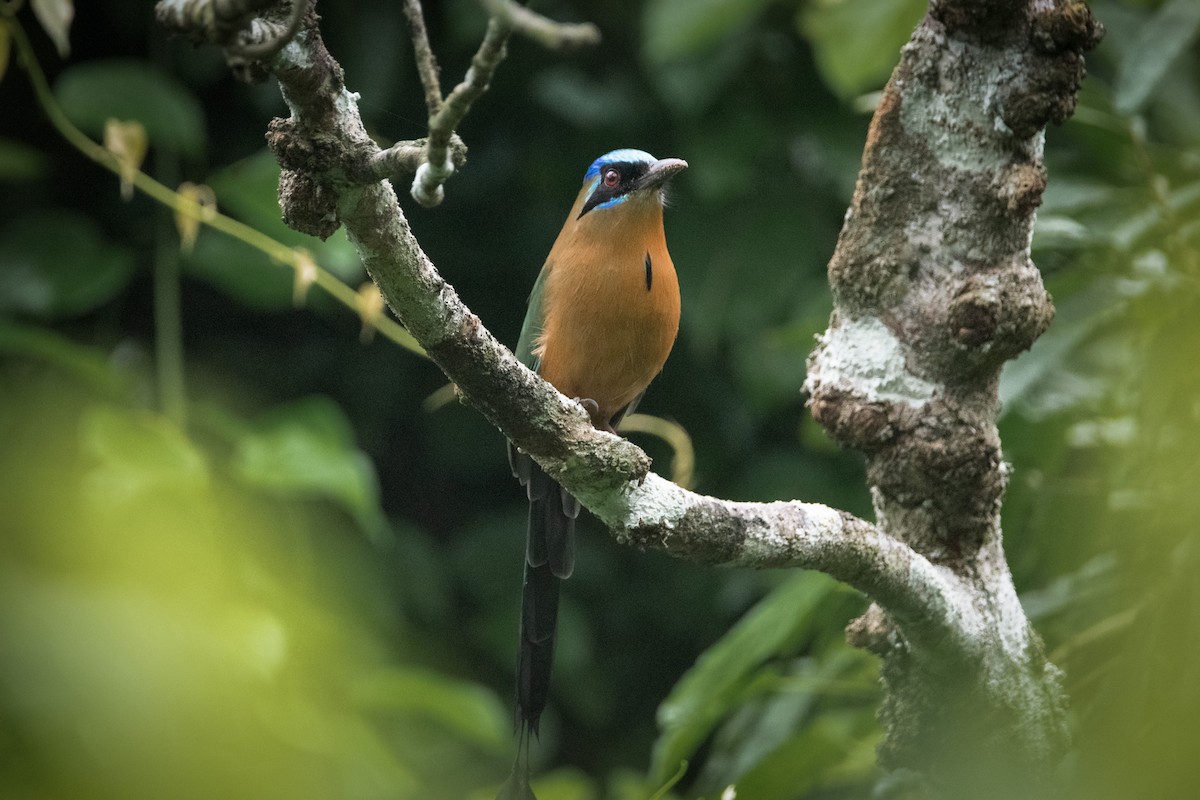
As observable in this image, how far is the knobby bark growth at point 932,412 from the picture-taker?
164cm

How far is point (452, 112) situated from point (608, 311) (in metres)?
1.41

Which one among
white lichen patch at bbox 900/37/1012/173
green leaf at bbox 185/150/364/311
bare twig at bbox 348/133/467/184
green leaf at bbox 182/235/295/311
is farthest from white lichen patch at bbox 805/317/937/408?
green leaf at bbox 182/235/295/311

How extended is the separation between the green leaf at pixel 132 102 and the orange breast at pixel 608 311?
1.37 meters

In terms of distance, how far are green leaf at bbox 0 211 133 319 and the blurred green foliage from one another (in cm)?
1

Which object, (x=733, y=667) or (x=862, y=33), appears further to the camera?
(x=862, y=33)

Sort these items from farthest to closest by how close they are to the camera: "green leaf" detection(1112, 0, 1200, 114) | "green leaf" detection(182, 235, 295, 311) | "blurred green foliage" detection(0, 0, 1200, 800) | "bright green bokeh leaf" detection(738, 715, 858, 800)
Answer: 1. "green leaf" detection(182, 235, 295, 311)
2. "green leaf" detection(1112, 0, 1200, 114)
3. "bright green bokeh leaf" detection(738, 715, 858, 800)
4. "blurred green foliage" detection(0, 0, 1200, 800)

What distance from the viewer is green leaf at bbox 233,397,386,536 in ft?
8.60

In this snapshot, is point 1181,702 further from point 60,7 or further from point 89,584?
point 60,7

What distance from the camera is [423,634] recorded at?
390 centimetres

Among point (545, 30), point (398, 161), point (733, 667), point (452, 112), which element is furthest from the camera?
point (733, 667)

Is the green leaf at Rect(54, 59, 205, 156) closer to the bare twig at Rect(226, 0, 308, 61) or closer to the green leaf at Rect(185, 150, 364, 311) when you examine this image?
the green leaf at Rect(185, 150, 364, 311)

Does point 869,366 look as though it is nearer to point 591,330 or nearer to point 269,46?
point 591,330

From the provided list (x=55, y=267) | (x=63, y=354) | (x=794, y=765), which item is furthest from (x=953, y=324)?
(x=55, y=267)

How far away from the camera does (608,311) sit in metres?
2.44
